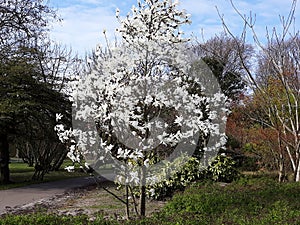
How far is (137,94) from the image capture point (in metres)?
5.76

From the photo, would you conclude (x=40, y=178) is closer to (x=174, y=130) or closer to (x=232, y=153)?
(x=232, y=153)

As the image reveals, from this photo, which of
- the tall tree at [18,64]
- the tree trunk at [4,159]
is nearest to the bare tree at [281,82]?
the tall tree at [18,64]

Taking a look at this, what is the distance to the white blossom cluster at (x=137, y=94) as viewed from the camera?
5555 mm

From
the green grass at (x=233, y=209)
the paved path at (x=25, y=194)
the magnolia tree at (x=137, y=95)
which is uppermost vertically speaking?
the magnolia tree at (x=137, y=95)

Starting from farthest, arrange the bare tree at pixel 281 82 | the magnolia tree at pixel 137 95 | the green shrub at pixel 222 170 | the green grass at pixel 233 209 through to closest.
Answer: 1. the green shrub at pixel 222 170
2. the bare tree at pixel 281 82
3. the magnolia tree at pixel 137 95
4. the green grass at pixel 233 209

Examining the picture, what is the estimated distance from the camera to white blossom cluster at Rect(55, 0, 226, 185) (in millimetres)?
5555

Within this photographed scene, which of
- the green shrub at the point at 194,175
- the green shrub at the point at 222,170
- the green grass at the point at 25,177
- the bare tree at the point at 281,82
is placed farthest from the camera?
the green grass at the point at 25,177

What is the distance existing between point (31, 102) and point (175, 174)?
5509 millimetres

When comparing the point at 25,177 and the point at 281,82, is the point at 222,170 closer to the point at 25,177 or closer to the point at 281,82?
the point at 281,82

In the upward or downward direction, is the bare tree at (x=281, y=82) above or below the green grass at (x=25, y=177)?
above

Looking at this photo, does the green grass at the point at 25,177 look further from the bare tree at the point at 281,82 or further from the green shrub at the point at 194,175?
the bare tree at the point at 281,82

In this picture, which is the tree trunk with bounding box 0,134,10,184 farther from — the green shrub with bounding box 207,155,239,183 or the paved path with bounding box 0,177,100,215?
the green shrub with bounding box 207,155,239,183

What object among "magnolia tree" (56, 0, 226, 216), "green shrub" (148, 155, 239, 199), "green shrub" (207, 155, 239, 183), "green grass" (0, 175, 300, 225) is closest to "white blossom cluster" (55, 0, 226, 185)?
"magnolia tree" (56, 0, 226, 216)

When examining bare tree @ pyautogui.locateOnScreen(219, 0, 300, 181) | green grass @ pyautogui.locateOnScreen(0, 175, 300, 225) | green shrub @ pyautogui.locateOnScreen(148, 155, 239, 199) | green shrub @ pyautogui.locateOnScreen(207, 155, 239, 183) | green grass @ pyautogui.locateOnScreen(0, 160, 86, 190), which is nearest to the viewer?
green grass @ pyautogui.locateOnScreen(0, 175, 300, 225)
